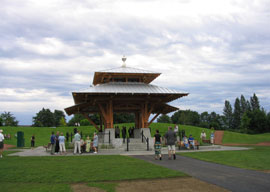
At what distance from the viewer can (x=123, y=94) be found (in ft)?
77.7

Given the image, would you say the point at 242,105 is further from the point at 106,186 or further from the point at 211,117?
the point at 106,186

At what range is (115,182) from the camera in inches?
313

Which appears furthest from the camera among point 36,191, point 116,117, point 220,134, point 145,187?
point 116,117

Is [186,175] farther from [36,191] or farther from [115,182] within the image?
[36,191]

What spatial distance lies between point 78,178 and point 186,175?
11.8ft

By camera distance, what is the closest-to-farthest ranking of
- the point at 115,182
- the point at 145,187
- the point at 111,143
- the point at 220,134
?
the point at 145,187 < the point at 115,182 < the point at 111,143 < the point at 220,134

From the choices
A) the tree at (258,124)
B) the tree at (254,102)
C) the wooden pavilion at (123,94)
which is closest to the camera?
the wooden pavilion at (123,94)

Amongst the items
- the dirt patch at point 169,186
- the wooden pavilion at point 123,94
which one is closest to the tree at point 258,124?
the wooden pavilion at point 123,94

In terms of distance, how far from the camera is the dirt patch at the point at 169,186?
705 centimetres

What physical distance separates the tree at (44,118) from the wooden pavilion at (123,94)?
211 ft

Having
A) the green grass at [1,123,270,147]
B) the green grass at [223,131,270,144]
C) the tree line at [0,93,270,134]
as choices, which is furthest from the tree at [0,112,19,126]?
the green grass at [223,131,270,144]

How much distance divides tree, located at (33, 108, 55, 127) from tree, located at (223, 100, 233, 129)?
64.6 metres

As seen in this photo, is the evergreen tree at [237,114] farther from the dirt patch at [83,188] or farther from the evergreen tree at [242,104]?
the dirt patch at [83,188]

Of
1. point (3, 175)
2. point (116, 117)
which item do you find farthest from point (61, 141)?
point (116, 117)
